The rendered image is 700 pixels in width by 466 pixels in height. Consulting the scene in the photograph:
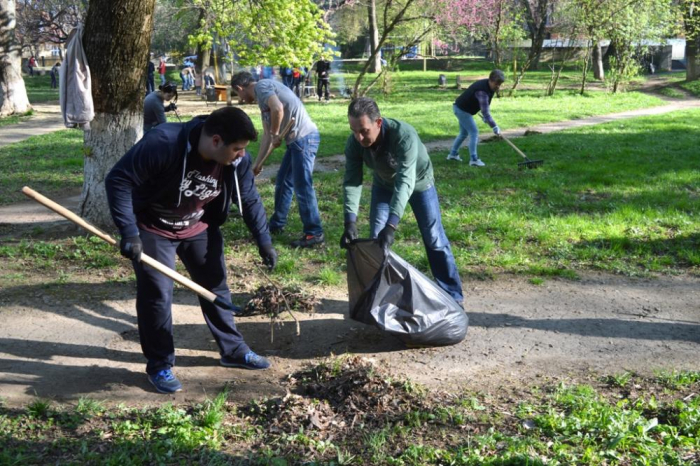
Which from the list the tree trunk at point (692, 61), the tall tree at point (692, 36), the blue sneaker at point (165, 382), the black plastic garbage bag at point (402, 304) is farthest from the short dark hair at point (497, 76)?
the tree trunk at point (692, 61)

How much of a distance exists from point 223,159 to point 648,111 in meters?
18.7

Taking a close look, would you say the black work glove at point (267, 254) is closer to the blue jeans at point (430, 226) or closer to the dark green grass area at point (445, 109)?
the blue jeans at point (430, 226)

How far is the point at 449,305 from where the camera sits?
15.3 feet

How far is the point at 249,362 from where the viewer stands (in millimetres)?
4449

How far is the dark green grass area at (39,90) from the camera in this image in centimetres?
2726

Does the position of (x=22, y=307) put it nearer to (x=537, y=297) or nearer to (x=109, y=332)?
(x=109, y=332)

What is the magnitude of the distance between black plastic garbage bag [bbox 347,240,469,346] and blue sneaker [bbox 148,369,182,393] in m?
1.23

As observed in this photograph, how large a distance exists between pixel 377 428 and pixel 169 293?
147 centimetres

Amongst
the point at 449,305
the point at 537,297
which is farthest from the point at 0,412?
the point at 537,297

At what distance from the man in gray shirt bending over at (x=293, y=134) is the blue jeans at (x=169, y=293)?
257 cm

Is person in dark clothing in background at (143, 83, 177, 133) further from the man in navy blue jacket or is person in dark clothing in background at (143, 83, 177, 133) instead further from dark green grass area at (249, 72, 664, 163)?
the man in navy blue jacket

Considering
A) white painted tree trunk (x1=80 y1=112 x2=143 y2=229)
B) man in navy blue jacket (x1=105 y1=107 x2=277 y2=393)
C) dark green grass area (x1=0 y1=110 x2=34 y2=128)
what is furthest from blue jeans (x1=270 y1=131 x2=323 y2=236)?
dark green grass area (x1=0 y1=110 x2=34 y2=128)

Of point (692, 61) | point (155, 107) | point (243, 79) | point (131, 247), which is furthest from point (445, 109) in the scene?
point (131, 247)

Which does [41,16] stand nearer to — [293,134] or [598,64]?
[598,64]
